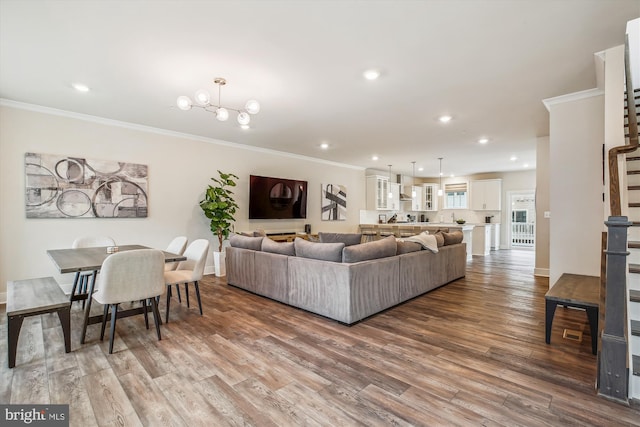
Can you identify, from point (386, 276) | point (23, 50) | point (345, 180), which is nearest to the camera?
point (23, 50)

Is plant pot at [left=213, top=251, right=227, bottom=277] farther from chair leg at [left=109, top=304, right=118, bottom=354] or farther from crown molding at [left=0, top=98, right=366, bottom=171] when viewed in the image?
chair leg at [left=109, top=304, right=118, bottom=354]

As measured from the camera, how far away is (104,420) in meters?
1.73

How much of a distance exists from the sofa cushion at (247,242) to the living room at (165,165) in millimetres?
742

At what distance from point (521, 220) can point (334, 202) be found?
6872 millimetres

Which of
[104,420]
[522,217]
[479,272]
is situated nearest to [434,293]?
[479,272]

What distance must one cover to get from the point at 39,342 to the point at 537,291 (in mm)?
6203

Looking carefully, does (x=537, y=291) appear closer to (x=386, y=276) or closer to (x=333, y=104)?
(x=386, y=276)

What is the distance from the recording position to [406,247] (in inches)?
164

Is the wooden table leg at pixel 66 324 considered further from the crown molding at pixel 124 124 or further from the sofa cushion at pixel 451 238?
the sofa cushion at pixel 451 238

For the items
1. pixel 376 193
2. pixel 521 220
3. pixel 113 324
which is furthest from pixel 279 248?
pixel 521 220

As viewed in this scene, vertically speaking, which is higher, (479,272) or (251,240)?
(251,240)

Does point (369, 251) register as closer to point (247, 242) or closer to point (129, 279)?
point (247, 242)

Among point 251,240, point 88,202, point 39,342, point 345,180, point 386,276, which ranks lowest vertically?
point 39,342

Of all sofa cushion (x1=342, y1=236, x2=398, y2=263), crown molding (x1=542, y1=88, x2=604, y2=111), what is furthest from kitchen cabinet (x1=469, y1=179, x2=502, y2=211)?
sofa cushion (x1=342, y1=236, x2=398, y2=263)
